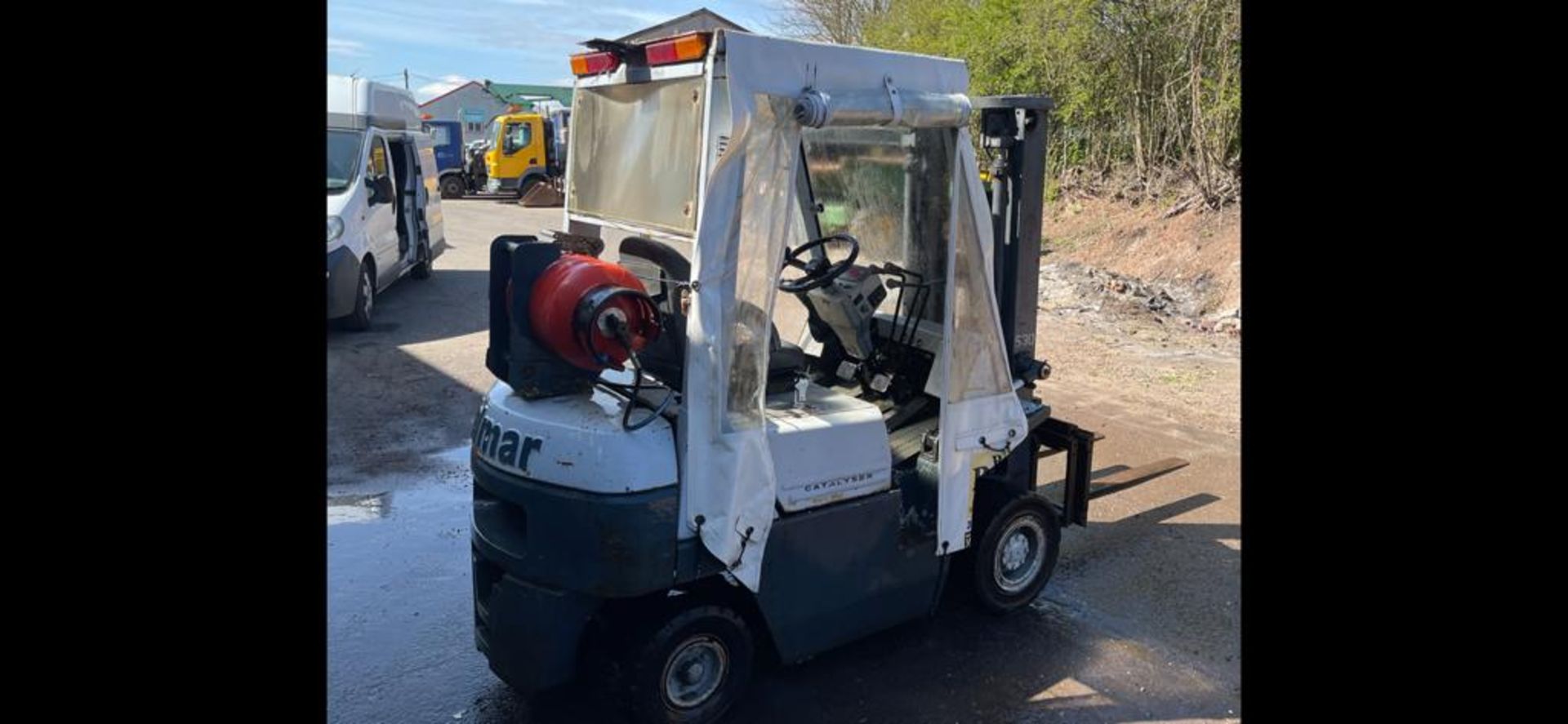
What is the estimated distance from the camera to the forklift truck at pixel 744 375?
339cm

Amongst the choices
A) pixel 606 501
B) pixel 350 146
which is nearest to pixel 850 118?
pixel 606 501

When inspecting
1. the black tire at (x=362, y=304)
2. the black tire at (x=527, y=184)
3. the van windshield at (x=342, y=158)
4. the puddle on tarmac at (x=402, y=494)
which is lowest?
the puddle on tarmac at (x=402, y=494)

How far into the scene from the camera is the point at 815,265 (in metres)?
4.52

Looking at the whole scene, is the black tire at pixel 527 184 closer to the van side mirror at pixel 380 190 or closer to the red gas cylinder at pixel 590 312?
the van side mirror at pixel 380 190

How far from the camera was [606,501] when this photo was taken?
3.37 metres

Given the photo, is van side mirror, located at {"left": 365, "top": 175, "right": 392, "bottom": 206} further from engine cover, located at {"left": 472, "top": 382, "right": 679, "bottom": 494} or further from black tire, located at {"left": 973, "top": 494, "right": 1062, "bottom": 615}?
black tire, located at {"left": 973, "top": 494, "right": 1062, "bottom": 615}

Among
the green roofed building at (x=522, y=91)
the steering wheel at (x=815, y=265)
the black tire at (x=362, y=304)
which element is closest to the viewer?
the steering wheel at (x=815, y=265)

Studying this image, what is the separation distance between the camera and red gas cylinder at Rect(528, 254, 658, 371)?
3.41 meters

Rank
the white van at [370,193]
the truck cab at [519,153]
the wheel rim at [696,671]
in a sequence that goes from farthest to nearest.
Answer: the truck cab at [519,153]
the white van at [370,193]
the wheel rim at [696,671]

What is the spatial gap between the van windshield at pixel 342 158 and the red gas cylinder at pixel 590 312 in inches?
322

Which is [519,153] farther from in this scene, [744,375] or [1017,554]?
[744,375]

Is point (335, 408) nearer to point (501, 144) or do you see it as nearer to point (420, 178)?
point (420, 178)

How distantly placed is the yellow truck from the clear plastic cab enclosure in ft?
73.6

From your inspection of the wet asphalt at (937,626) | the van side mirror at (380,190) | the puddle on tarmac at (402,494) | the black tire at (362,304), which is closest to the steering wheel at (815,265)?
the wet asphalt at (937,626)
